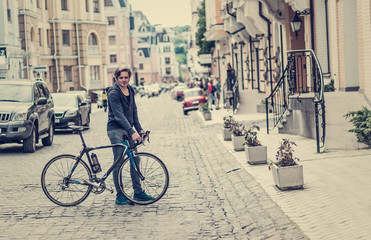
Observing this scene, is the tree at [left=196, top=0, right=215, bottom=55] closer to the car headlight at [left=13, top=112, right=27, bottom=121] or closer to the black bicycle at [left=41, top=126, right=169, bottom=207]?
the car headlight at [left=13, top=112, right=27, bottom=121]

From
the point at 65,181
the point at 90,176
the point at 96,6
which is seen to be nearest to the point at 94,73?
the point at 96,6

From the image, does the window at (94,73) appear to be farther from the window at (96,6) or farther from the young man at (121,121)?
the young man at (121,121)

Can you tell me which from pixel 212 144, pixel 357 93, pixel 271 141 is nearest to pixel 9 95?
pixel 212 144

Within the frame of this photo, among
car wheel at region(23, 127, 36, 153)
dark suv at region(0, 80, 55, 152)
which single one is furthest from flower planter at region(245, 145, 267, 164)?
car wheel at region(23, 127, 36, 153)

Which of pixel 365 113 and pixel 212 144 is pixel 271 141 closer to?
pixel 212 144

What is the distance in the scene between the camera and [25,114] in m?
17.5

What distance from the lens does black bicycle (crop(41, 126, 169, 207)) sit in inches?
368

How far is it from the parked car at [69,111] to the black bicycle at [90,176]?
51.4ft

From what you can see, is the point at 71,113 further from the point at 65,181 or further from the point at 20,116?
the point at 65,181

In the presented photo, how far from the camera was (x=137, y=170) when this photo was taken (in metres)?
9.44

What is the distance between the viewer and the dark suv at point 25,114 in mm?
17188

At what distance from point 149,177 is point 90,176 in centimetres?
79

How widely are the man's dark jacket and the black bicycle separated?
253 millimetres

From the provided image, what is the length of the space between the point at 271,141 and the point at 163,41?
18385cm
